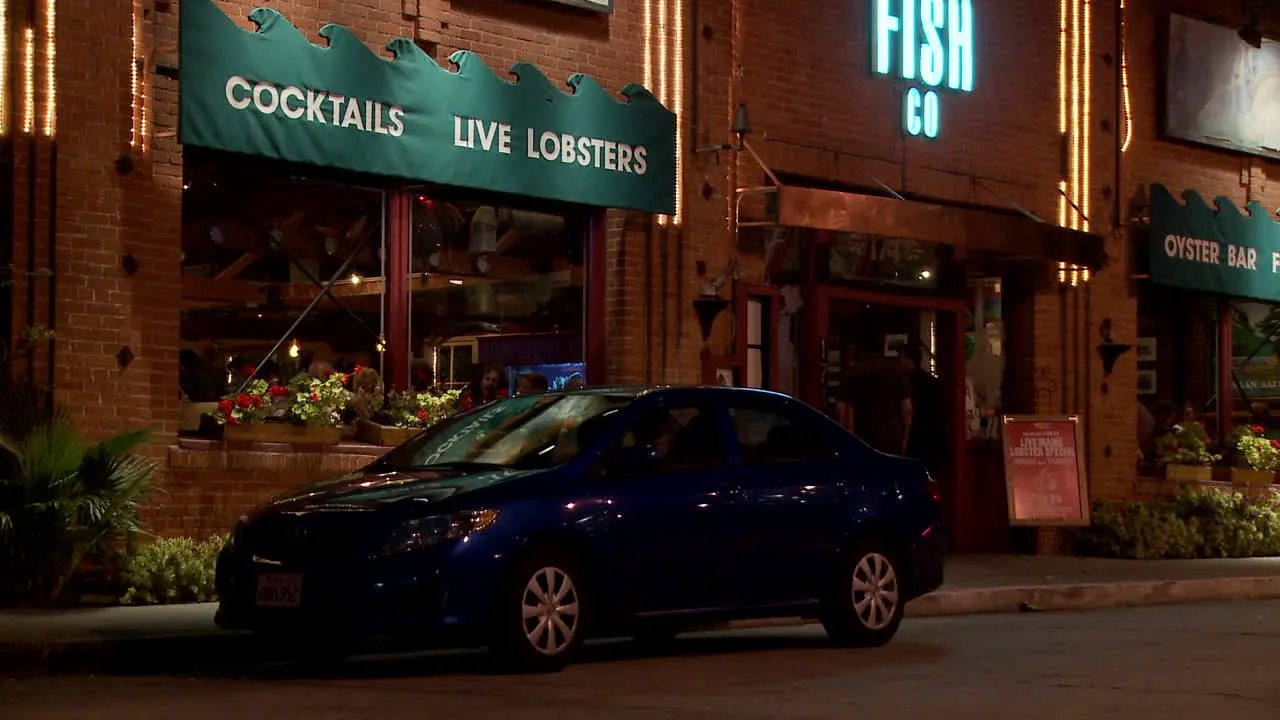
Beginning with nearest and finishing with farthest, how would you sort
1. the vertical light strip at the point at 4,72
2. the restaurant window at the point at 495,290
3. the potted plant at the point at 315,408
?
1. the vertical light strip at the point at 4,72
2. the potted plant at the point at 315,408
3. the restaurant window at the point at 495,290

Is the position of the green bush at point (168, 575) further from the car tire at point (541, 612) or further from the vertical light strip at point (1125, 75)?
the vertical light strip at point (1125, 75)

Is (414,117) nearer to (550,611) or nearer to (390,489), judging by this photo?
(390,489)

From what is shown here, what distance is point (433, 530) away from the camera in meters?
9.91

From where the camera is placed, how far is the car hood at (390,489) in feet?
33.2

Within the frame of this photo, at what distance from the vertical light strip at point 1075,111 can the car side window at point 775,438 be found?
11143 mm

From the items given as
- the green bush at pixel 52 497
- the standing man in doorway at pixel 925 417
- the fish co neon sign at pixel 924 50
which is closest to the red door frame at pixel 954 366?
the standing man in doorway at pixel 925 417

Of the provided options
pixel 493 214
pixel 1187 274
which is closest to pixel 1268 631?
pixel 493 214

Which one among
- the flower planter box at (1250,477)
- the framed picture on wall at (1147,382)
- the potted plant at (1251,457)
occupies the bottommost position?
the flower planter box at (1250,477)

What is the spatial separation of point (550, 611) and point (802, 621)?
401cm

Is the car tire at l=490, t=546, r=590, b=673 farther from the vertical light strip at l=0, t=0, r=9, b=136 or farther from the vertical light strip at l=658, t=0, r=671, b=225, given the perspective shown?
the vertical light strip at l=658, t=0, r=671, b=225

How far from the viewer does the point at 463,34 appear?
16578 mm

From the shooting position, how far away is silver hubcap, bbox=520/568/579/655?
10133mm

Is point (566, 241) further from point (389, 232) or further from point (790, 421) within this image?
point (790, 421)

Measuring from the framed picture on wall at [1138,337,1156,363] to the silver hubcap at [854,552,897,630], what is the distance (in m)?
A: 13.1
